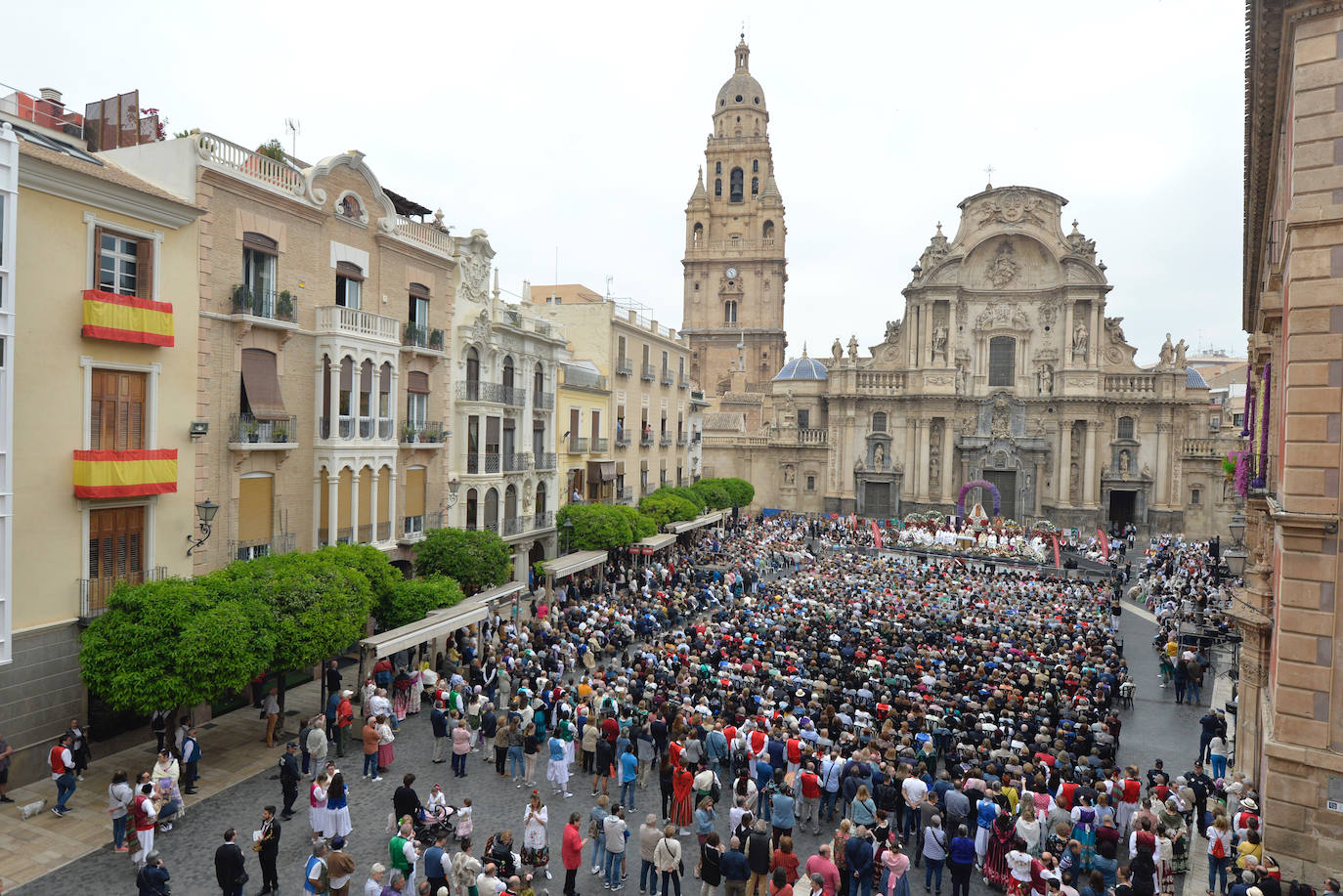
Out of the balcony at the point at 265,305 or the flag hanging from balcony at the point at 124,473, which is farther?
the balcony at the point at 265,305

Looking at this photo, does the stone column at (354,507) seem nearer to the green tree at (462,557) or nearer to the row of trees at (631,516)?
the green tree at (462,557)

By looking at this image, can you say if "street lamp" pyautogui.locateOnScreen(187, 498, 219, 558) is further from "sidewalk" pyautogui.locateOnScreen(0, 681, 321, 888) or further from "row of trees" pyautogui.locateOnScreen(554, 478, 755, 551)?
"row of trees" pyautogui.locateOnScreen(554, 478, 755, 551)

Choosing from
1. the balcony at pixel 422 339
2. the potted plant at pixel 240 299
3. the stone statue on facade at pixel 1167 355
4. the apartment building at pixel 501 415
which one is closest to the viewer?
the potted plant at pixel 240 299

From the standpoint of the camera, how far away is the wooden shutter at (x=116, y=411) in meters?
16.3

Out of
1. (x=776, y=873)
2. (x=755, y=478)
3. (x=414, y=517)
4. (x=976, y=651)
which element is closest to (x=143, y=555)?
(x=414, y=517)

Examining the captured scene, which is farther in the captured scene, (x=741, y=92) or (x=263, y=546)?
(x=741, y=92)

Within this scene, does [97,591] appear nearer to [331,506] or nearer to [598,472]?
[331,506]

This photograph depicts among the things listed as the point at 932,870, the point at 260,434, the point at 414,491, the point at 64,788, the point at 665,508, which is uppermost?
the point at 260,434

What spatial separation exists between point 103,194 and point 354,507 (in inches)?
388

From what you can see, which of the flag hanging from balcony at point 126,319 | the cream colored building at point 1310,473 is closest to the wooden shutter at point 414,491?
the flag hanging from balcony at point 126,319

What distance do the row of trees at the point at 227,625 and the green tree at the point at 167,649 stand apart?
17mm

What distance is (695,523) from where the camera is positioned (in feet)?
140

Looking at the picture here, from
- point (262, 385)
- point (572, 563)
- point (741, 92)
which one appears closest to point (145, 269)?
point (262, 385)

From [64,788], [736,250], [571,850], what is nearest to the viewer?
[571,850]
